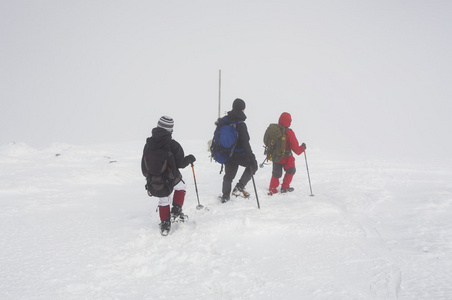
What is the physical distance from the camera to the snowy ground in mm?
3479

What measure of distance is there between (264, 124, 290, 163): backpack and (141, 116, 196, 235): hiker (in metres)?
2.78

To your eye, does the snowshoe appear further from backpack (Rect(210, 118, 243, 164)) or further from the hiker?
backpack (Rect(210, 118, 243, 164))

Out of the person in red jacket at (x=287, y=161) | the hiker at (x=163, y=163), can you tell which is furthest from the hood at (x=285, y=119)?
the hiker at (x=163, y=163)

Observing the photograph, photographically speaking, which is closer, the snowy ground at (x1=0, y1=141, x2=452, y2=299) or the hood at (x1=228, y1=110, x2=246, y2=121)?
the snowy ground at (x1=0, y1=141, x2=452, y2=299)

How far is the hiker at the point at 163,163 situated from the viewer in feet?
16.2

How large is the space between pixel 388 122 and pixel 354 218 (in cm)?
14746

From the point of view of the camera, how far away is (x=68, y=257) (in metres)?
4.32

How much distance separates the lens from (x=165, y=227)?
514 centimetres

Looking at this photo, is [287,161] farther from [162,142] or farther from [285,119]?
[162,142]

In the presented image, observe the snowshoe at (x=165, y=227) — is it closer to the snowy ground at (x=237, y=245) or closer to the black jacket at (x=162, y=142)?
the snowy ground at (x=237, y=245)

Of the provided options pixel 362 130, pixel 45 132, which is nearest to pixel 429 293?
pixel 362 130

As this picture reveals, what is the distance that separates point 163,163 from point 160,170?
0.13 m

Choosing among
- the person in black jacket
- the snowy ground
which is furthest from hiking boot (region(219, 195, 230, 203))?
the snowy ground

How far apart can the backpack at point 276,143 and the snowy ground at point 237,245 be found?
1049 millimetres
